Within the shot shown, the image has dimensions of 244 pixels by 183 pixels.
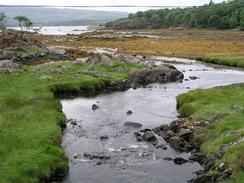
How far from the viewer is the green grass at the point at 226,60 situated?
96.4 meters

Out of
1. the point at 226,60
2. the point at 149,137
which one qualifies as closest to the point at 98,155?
the point at 149,137

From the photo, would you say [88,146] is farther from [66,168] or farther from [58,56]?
[58,56]

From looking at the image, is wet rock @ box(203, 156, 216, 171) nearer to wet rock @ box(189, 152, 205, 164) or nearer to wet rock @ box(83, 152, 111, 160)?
wet rock @ box(189, 152, 205, 164)

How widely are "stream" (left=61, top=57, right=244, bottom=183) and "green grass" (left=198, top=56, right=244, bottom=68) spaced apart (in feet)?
88.1

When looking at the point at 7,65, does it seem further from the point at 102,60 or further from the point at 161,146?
the point at 161,146

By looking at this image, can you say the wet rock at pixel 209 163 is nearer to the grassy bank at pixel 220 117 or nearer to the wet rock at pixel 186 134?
the grassy bank at pixel 220 117

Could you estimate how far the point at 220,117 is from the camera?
43594mm

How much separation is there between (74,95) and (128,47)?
253ft

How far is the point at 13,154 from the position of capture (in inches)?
1319

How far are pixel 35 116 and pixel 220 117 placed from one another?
19.8 meters

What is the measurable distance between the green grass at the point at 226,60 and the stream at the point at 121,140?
26863mm

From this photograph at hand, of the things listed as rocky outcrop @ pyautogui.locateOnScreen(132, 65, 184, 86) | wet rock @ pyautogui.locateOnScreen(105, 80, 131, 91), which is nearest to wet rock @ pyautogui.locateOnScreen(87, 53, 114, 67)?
rocky outcrop @ pyautogui.locateOnScreen(132, 65, 184, 86)

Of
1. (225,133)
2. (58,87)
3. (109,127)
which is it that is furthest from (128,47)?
(225,133)

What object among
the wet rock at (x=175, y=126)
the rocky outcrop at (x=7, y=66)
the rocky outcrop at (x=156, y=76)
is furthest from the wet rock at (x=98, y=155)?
the rocky outcrop at (x=7, y=66)
